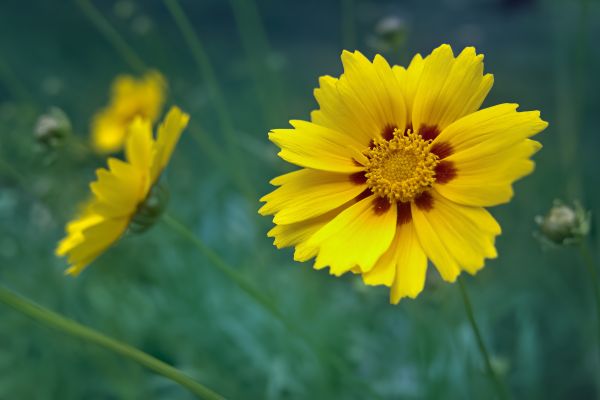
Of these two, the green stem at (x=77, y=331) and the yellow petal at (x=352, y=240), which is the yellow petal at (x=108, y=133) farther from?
the green stem at (x=77, y=331)

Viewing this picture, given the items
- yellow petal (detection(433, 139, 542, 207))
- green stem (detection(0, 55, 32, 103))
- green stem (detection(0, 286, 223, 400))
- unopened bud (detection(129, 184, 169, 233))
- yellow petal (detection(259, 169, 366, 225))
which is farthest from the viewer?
Result: green stem (detection(0, 55, 32, 103))

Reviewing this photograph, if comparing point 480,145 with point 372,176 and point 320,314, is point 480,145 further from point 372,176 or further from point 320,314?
point 320,314

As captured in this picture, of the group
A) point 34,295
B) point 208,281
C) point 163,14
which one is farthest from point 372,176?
point 163,14

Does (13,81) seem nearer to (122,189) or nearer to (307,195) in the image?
(122,189)

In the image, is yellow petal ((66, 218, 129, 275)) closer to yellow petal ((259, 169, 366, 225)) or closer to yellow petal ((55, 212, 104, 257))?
yellow petal ((55, 212, 104, 257))

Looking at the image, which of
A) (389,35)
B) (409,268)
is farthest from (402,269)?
(389,35)

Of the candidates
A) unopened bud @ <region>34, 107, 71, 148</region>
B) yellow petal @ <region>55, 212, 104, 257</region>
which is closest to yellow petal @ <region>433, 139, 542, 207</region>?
yellow petal @ <region>55, 212, 104, 257</region>
